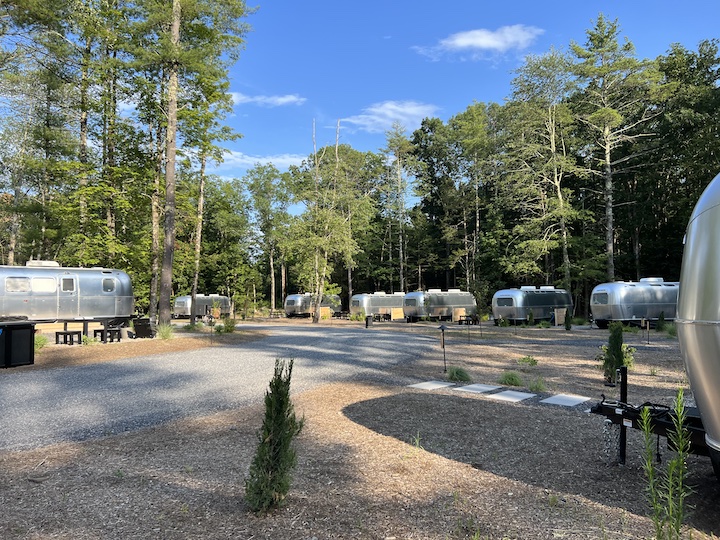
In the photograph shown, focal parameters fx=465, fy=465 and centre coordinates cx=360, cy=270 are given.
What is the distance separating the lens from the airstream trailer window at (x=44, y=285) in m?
16.0

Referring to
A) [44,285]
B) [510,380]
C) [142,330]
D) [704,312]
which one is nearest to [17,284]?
[44,285]

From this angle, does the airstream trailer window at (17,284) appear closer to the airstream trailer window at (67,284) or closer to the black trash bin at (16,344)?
the airstream trailer window at (67,284)

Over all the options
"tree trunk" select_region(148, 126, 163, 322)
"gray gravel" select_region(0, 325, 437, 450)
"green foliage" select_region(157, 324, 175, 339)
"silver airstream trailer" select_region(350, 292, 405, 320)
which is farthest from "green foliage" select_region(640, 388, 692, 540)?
"silver airstream trailer" select_region(350, 292, 405, 320)

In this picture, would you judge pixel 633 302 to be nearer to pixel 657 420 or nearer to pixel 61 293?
pixel 657 420

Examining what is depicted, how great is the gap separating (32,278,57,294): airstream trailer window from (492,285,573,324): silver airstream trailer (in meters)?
21.8

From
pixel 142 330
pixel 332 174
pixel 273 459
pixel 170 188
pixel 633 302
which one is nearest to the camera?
pixel 273 459

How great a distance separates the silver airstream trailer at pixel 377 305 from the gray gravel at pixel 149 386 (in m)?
21.4

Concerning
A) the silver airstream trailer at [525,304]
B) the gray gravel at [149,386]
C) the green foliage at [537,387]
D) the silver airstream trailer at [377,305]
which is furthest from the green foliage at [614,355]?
the silver airstream trailer at [377,305]

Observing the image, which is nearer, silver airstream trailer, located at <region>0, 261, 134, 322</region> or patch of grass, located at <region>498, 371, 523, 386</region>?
patch of grass, located at <region>498, 371, 523, 386</region>

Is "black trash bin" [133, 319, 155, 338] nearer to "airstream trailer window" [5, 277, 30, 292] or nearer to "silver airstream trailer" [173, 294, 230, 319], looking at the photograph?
"airstream trailer window" [5, 277, 30, 292]

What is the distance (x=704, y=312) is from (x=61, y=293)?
18.7m

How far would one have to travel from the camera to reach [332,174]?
32.4 m

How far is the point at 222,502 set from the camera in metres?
3.51

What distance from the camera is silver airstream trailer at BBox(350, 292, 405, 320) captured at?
3522cm
